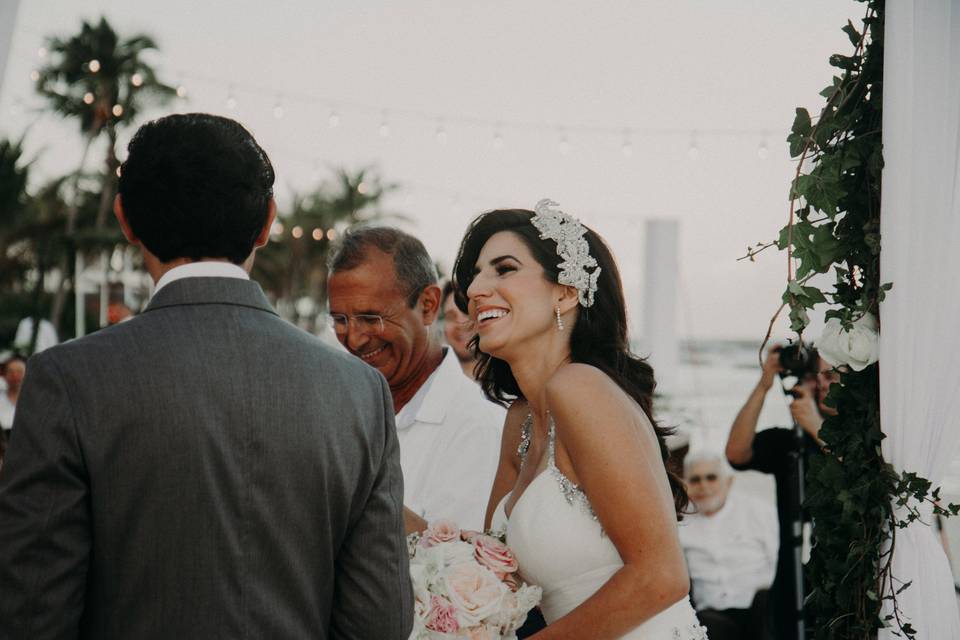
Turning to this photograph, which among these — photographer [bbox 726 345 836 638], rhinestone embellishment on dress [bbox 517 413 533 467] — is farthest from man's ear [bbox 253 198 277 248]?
photographer [bbox 726 345 836 638]

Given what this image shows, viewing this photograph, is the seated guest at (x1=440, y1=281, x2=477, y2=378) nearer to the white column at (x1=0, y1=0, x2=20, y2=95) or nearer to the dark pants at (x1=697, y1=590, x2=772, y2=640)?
the dark pants at (x1=697, y1=590, x2=772, y2=640)

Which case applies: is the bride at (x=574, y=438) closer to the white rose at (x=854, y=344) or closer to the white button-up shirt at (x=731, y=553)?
the white rose at (x=854, y=344)

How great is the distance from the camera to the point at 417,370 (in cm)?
350

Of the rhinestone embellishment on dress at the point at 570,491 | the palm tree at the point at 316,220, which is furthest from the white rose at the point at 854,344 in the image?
the palm tree at the point at 316,220

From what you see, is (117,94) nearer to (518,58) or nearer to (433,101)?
(433,101)

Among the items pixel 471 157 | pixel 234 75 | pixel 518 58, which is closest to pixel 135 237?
pixel 518 58

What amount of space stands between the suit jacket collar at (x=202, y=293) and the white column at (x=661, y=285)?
1022cm

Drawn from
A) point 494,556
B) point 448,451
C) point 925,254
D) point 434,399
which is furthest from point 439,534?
point 925,254

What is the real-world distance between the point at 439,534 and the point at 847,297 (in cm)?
147

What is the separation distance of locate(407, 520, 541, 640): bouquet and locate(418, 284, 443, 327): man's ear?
3.52 feet

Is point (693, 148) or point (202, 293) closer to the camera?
point (202, 293)

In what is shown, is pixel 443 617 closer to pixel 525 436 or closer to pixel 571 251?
pixel 525 436

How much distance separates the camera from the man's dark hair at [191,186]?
1.77 m

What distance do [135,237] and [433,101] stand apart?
10980 mm
